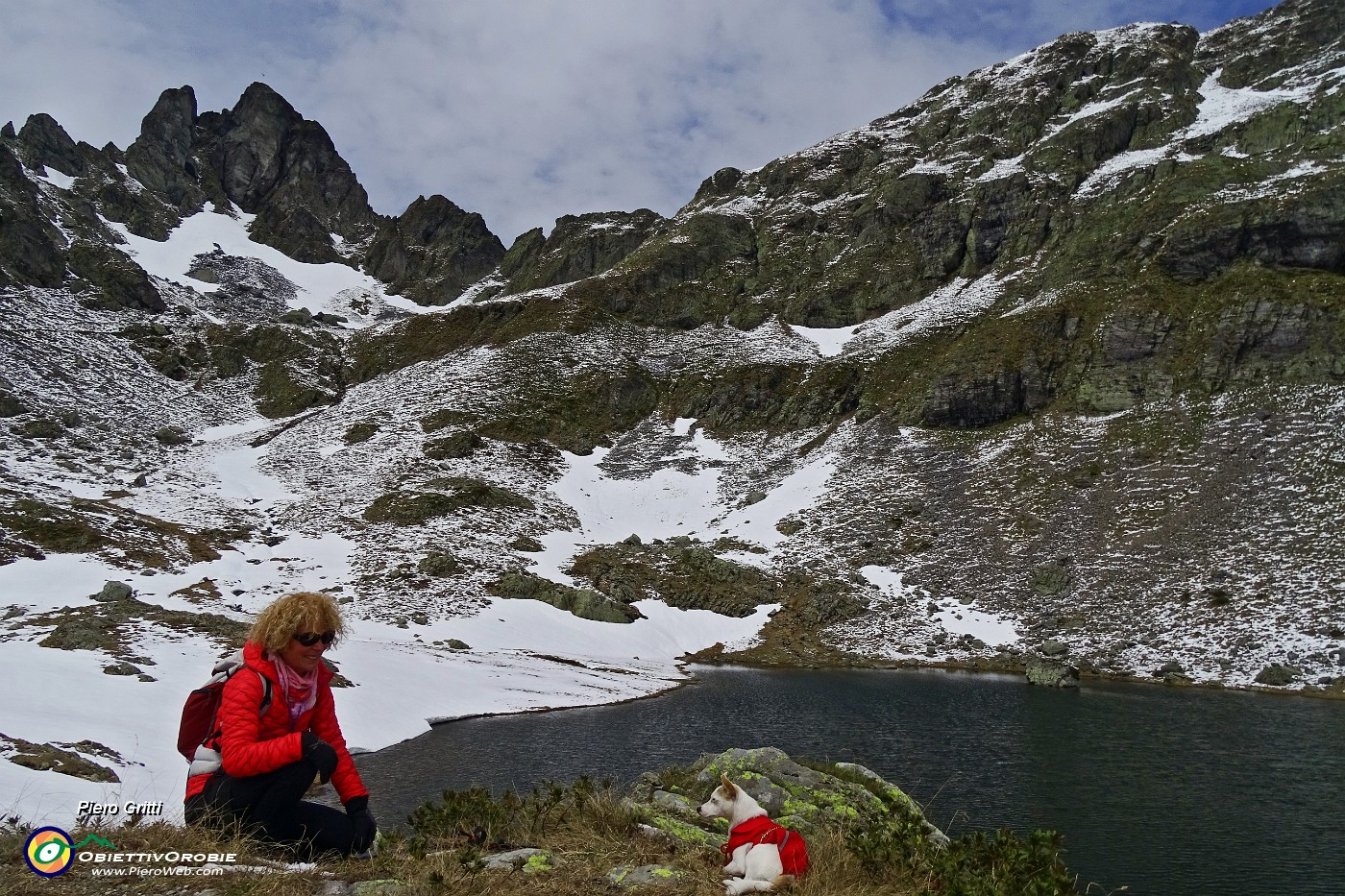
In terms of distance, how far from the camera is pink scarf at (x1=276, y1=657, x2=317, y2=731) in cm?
518

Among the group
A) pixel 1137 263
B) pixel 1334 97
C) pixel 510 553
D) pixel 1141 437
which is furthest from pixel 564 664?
pixel 1334 97

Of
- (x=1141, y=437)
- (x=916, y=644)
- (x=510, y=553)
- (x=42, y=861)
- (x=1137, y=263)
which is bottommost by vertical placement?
(x=42, y=861)

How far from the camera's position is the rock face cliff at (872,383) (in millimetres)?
44906

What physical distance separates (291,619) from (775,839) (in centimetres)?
419

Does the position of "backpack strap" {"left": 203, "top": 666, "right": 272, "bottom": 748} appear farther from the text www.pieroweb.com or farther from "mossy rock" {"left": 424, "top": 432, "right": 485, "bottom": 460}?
"mossy rock" {"left": 424, "top": 432, "right": 485, "bottom": 460}

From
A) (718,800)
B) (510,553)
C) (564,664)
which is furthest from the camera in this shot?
(510,553)

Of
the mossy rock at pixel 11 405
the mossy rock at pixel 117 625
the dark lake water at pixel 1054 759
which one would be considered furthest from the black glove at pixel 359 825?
the mossy rock at pixel 11 405

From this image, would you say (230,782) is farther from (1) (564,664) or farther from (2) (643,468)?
(2) (643,468)

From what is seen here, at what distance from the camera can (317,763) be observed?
5207 mm

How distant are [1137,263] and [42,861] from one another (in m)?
91.6

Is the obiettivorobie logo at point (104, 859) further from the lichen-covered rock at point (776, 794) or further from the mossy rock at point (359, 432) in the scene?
the mossy rock at point (359, 432)

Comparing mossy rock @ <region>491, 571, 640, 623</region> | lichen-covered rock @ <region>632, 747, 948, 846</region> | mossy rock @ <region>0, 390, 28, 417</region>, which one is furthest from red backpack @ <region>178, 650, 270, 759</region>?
mossy rock @ <region>0, 390, 28, 417</region>

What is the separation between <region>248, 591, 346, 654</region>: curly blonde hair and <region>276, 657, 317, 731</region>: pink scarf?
0.20 metres

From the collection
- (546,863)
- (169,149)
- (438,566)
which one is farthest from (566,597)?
(169,149)
